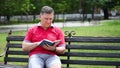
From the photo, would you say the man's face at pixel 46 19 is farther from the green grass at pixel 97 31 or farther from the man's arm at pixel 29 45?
the green grass at pixel 97 31

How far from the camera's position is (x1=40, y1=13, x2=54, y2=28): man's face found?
636cm

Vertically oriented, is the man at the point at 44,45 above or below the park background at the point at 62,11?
above

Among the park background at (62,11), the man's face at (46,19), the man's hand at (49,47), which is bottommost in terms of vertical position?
the park background at (62,11)

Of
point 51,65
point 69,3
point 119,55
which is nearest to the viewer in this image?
point 51,65

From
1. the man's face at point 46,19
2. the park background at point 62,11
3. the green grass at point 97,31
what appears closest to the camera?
the man's face at point 46,19

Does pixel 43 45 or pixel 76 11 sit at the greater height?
pixel 43 45

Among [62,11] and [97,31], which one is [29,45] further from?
[62,11]

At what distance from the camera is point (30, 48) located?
258 inches

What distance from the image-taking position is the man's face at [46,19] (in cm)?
636

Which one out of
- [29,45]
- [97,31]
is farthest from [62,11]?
[29,45]

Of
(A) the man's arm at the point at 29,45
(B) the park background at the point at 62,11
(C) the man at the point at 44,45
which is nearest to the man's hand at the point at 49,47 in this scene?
(C) the man at the point at 44,45

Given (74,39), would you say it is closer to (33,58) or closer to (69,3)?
(33,58)

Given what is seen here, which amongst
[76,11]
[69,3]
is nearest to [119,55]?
[69,3]

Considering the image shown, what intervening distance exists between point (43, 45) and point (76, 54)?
106 centimetres
